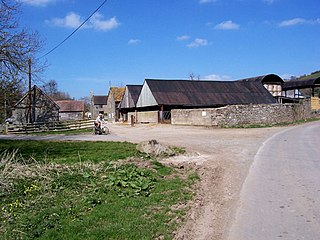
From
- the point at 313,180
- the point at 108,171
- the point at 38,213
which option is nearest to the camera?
the point at 38,213

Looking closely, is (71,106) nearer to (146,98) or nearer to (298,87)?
(146,98)

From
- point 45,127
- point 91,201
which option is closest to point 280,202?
point 91,201

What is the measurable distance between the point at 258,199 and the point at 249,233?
1873mm

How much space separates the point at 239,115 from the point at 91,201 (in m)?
27.1

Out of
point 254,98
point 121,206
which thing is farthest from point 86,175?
point 254,98

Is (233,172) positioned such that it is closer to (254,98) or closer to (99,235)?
(99,235)

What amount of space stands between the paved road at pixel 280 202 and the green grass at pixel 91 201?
1.16 meters

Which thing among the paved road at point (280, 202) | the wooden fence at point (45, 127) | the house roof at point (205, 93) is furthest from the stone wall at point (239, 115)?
the paved road at point (280, 202)

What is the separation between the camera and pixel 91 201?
20.2 feet

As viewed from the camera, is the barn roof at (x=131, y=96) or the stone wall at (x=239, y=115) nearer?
the stone wall at (x=239, y=115)

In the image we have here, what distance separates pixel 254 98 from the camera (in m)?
47.1

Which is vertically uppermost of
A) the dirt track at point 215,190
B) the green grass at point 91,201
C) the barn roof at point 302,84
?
the barn roof at point 302,84

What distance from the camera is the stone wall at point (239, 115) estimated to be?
30875 millimetres

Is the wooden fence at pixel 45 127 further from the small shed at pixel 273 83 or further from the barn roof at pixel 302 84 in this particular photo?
the barn roof at pixel 302 84
